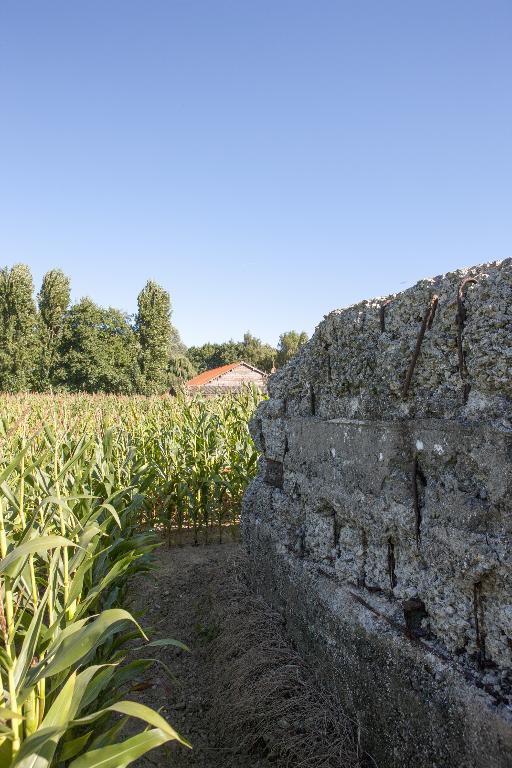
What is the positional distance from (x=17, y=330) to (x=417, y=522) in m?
32.6

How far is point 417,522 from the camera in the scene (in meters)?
1.97

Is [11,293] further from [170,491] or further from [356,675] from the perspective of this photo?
[356,675]

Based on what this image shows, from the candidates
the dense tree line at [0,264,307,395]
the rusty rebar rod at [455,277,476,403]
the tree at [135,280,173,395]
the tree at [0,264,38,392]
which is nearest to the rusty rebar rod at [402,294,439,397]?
the rusty rebar rod at [455,277,476,403]

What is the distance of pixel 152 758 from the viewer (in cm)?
240

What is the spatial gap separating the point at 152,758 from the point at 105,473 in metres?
2.17

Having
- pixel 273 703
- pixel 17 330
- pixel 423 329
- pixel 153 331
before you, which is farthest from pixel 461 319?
pixel 17 330

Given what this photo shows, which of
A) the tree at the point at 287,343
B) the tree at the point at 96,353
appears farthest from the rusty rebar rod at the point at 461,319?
the tree at the point at 287,343

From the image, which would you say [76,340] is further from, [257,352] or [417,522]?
[417,522]

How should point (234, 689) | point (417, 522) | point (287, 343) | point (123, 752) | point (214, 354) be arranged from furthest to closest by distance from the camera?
point (214, 354) → point (287, 343) → point (234, 689) → point (417, 522) → point (123, 752)

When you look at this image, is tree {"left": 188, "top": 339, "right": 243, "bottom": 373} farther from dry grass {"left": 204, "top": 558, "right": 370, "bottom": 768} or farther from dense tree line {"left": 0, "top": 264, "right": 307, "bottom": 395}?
dry grass {"left": 204, "top": 558, "right": 370, "bottom": 768}

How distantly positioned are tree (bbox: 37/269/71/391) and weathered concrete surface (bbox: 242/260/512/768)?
31204mm

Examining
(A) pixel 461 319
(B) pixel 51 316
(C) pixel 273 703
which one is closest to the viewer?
(A) pixel 461 319

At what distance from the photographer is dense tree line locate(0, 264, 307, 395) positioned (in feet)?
101

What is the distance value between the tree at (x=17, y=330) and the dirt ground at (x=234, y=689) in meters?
28.8
